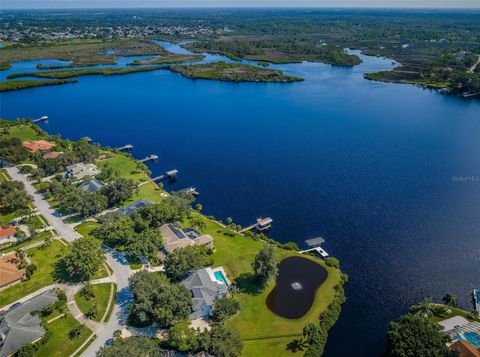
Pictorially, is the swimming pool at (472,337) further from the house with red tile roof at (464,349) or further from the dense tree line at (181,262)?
the dense tree line at (181,262)

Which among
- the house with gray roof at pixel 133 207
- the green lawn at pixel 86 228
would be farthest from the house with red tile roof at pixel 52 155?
the house with gray roof at pixel 133 207

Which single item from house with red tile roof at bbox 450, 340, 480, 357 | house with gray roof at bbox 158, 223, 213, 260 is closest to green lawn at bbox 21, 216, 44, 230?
house with gray roof at bbox 158, 223, 213, 260

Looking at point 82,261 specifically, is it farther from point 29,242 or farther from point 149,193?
point 149,193

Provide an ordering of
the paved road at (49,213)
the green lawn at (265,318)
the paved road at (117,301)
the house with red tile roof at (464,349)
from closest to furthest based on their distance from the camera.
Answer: the house with red tile roof at (464,349)
the paved road at (117,301)
the green lawn at (265,318)
the paved road at (49,213)

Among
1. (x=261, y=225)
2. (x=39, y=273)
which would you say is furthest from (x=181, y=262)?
(x=39, y=273)

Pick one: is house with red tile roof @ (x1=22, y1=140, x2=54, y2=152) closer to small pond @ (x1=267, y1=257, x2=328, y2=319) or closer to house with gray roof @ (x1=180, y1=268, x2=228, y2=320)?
house with gray roof @ (x1=180, y1=268, x2=228, y2=320)

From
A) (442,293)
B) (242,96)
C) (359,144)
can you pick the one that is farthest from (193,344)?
(242,96)

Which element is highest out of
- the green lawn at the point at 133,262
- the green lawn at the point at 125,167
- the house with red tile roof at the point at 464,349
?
the house with red tile roof at the point at 464,349

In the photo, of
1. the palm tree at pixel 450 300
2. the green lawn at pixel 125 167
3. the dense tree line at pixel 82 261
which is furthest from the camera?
the green lawn at pixel 125 167
